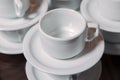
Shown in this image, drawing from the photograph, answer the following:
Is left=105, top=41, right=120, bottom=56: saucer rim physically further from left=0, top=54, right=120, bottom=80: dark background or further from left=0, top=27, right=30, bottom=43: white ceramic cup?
left=0, top=27, right=30, bottom=43: white ceramic cup

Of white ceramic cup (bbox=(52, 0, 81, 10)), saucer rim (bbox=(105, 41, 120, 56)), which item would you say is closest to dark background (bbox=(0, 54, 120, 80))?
saucer rim (bbox=(105, 41, 120, 56))

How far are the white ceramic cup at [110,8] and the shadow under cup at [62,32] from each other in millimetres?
73

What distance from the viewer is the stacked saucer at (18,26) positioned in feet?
1.40

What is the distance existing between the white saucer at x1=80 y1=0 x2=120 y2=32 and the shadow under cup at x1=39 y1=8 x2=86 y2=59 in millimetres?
49

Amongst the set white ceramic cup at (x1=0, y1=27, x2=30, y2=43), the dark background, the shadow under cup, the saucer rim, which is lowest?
the dark background

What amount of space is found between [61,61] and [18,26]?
0.38ft

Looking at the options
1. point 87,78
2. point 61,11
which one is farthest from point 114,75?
point 61,11

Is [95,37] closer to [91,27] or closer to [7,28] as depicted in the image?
[91,27]

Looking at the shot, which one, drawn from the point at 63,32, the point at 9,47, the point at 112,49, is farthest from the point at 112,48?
the point at 9,47

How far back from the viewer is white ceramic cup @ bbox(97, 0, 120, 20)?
414 mm

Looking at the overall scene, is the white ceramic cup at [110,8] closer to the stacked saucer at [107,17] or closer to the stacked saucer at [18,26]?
the stacked saucer at [107,17]

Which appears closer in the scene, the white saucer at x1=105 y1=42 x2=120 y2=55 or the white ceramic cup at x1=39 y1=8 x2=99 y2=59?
the white ceramic cup at x1=39 y1=8 x2=99 y2=59

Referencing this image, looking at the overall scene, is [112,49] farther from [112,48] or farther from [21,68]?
[21,68]

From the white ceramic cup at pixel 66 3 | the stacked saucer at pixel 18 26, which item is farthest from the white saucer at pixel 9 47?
the white ceramic cup at pixel 66 3
